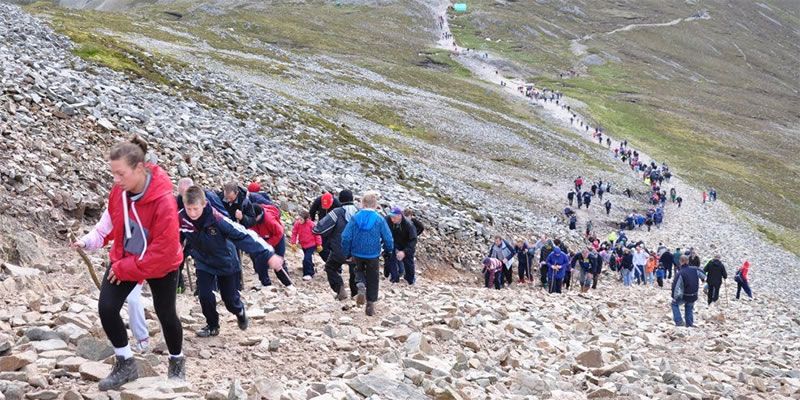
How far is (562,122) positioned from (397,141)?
49.5 metres

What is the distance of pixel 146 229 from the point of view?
6.45m

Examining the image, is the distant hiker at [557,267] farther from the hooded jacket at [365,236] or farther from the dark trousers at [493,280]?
the hooded jacket at [365,236]

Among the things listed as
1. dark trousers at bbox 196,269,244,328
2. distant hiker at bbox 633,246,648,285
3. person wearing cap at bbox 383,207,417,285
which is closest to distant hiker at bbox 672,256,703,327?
person wearing cap at bbox 383,207,417,285

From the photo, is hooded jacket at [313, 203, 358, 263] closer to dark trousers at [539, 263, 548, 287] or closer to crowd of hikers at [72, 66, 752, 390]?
crowd of hikers at [72, 66, 752, 390]

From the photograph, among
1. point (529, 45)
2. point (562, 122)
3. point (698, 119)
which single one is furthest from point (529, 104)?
point (529, 45)

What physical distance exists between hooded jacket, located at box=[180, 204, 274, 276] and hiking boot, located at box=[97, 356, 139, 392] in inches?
76.2

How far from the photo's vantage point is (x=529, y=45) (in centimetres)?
Result: 17975

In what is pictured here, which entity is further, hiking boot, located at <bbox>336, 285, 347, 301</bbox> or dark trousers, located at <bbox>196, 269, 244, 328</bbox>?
hiking boot, located at <bbox>336, 285, 347, 301</bbox>

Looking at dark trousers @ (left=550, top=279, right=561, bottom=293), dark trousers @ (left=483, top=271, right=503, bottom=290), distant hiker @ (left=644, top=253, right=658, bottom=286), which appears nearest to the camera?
dark trousers @ (left=483, top=271, right=503, bottom=290)

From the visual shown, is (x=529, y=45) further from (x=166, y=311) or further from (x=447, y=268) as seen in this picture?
(x=166, y=311)

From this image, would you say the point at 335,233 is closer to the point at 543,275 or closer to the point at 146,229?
the point at 146,229

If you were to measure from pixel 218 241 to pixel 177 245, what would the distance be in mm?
2206

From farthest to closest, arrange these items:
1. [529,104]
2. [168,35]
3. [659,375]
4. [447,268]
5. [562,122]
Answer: [529,104], [562,122], [168,35], [447,268], [659,375]

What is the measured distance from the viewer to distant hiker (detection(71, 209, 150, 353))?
22.3ft
